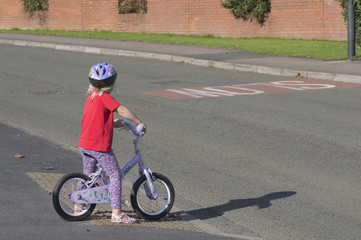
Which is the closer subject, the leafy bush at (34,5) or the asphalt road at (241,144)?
the asphalt road at (241,144)

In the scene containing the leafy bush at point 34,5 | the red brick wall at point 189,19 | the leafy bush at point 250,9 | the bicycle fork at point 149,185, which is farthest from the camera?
the leafy bush at point 34,5

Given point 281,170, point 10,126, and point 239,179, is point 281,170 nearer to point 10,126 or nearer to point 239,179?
point 239,179

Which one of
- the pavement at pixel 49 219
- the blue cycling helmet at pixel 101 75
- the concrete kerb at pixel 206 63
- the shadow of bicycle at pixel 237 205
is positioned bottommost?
the shadow of bicycle at pixel 237 205

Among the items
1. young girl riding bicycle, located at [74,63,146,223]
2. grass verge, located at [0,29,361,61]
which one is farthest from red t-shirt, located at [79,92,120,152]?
grass verge, located at [0,29,361,61]

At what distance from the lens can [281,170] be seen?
8195 mm

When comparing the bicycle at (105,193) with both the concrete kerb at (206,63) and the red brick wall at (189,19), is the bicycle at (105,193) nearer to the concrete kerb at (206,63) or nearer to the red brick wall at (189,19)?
the concrete kerb at (206,63)

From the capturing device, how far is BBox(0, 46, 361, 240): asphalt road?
669 centimetres

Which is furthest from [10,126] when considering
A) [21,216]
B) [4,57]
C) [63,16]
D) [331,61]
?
[63,16]

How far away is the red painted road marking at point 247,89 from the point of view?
14.2 metres

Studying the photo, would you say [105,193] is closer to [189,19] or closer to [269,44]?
[269,44]

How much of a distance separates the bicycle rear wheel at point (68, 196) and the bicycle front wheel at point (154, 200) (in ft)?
1.31

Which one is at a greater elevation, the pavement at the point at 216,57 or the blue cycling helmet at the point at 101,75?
the blue cycling helmet at the point at 101,75

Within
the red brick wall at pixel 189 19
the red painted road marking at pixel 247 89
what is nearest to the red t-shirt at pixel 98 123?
the red painted road marking at pixel 247 89

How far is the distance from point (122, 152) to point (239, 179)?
2000mm
